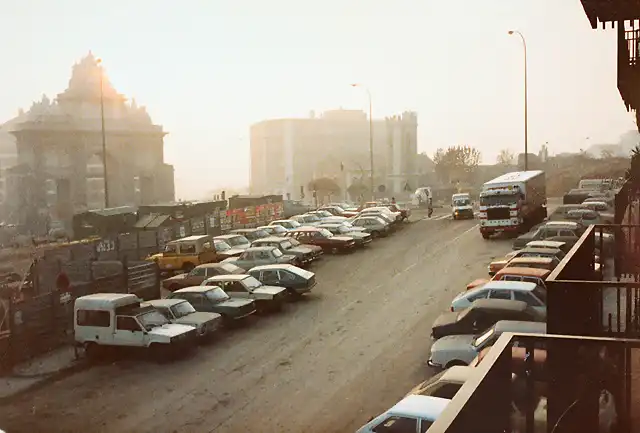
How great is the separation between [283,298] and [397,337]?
17.1 ft

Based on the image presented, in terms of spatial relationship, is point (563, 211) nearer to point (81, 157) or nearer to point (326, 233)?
point (326, 233)

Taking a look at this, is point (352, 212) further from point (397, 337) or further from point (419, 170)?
point (419, 170)

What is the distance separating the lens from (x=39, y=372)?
17.0 m

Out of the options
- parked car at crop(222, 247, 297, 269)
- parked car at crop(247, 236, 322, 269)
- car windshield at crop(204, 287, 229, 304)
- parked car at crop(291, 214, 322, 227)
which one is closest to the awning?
parked car at crop(291, 214, 322, 227)

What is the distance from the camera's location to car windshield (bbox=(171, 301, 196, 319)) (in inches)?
754

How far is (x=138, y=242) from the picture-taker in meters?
31.8

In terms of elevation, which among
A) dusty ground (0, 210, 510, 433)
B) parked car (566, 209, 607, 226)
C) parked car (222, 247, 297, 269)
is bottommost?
dusty ground (0, 210, 510, 433)

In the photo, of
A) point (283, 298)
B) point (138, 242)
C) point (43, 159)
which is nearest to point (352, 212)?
point (138, 242)

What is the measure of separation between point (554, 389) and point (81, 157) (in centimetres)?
7399

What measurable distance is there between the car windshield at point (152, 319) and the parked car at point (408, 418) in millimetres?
8887

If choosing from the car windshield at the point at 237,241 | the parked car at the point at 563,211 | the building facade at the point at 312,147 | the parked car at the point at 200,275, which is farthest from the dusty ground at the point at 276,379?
Result: the building facade at the point at 312,147

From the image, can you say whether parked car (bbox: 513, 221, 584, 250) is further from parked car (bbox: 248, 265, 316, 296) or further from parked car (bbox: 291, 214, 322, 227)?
parked car (bbox: 291, 214, 322, 227)

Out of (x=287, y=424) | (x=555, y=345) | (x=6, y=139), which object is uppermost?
(x=6, y=139)

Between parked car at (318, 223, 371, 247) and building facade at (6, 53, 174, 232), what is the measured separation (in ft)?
126
